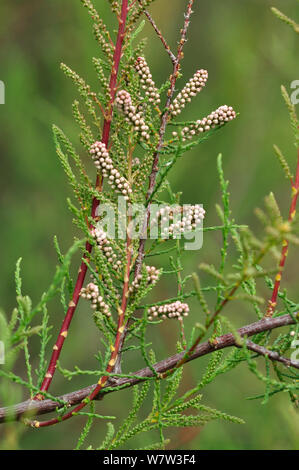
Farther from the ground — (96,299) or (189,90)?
(189,90)

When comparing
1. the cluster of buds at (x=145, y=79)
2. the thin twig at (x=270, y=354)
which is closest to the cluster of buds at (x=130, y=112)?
the cluster of buds at (x=145, y=79)

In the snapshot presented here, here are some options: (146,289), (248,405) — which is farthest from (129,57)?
(248,405)

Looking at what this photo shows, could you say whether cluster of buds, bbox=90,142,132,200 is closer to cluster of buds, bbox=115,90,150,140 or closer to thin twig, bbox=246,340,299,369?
cluster of buds, bbox=115,90,150,140

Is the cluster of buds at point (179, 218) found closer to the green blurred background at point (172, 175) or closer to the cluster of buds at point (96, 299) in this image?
the cluster of buds at point (96, 299)

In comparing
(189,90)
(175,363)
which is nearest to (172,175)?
(189,90)

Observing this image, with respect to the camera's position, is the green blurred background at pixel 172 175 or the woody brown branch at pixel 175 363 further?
the green blurred background at pixel 172 175

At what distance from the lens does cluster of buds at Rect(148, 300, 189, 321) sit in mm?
1002

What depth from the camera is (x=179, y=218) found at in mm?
1062

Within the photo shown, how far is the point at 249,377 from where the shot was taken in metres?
2.77

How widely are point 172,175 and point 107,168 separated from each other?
187cm

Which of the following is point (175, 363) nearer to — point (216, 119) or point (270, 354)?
point (270, 354)

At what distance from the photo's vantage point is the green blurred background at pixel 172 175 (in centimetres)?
291

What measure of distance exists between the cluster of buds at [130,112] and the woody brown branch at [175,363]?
0.36m

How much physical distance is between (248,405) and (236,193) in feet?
3.76
